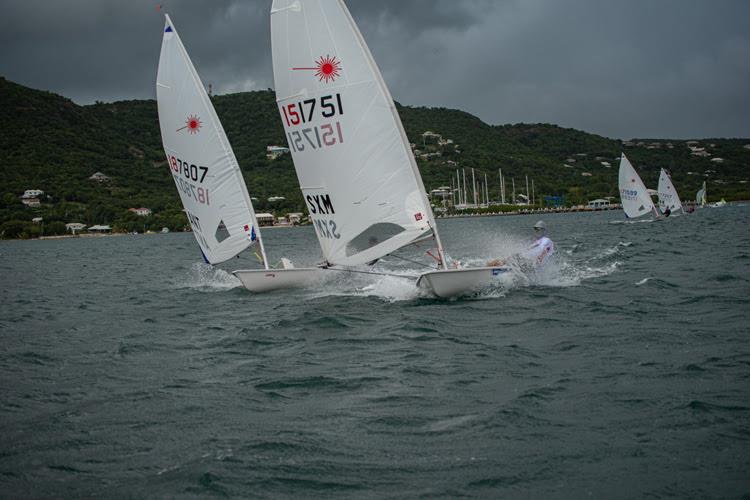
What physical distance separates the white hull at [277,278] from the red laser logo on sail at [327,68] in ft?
16.3

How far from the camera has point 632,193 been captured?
180ft

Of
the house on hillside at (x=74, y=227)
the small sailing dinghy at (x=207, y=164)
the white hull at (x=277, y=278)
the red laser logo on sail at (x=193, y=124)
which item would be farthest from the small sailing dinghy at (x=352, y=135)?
the house on hillside at (x=74, y=227)

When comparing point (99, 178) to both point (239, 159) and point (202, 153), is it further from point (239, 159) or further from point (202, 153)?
point (202, 153)

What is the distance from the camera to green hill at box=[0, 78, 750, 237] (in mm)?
106438

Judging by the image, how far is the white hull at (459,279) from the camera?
552 inches

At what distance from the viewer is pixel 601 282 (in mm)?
17312

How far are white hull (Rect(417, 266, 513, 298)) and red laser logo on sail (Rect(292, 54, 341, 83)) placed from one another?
4.17m

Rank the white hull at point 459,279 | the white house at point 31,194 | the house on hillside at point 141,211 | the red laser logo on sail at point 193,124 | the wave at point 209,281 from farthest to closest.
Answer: the house on hillside at point 141,211, the white house at point 31,194, the wave at point 209,281, the red laser logo on sail at point 193,124, the white hull at point 459,279

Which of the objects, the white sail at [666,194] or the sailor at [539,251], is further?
the white sail at [666,194]

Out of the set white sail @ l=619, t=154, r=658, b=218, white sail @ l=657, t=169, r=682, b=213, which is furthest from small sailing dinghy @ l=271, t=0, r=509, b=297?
white sail @ l=657, t=169, r=682, b=213

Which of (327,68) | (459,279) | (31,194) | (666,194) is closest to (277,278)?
(459,279)

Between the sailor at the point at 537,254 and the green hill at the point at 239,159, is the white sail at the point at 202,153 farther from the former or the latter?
the green hill at the point at 239,159

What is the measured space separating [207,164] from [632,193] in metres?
43.6

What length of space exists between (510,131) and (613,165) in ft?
112
